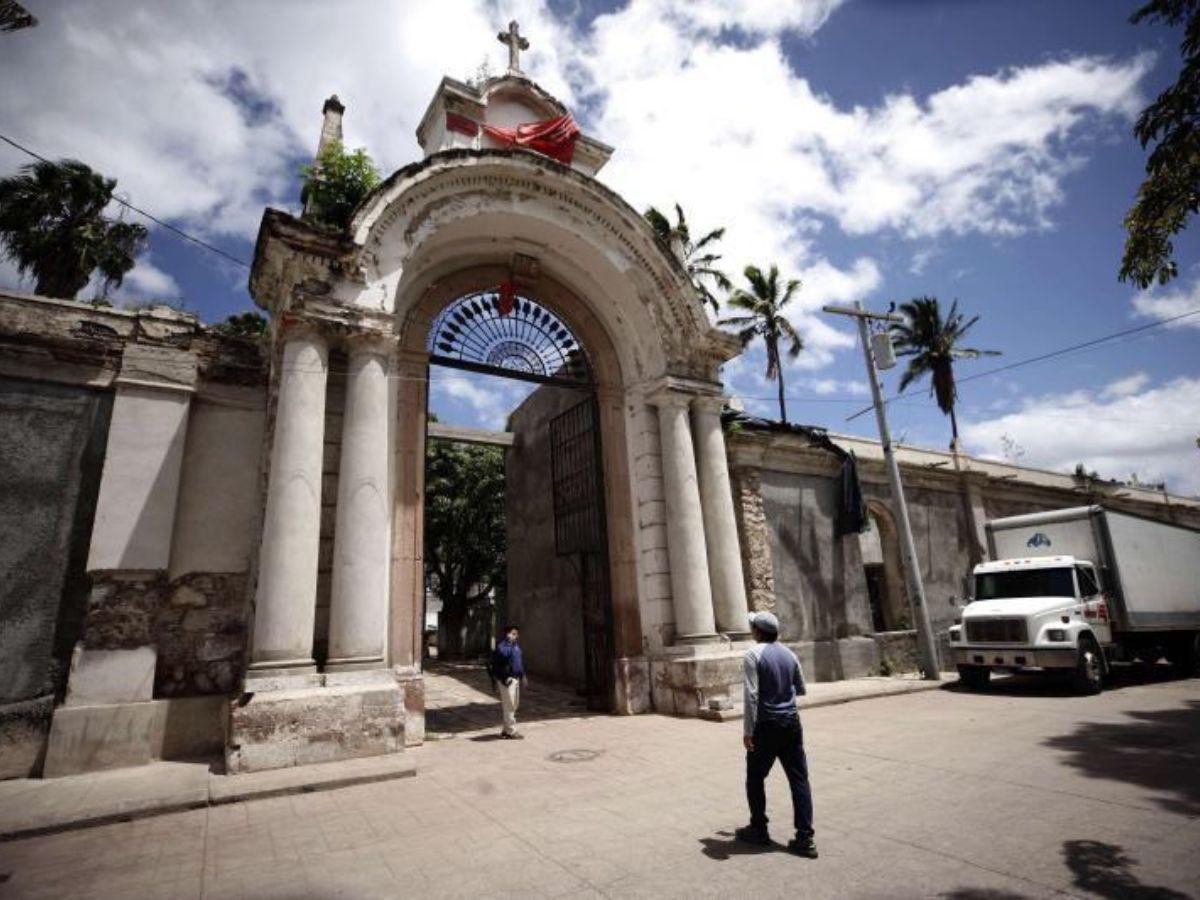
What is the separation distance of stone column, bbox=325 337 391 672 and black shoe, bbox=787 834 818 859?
519cm

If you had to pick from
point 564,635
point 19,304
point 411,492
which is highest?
point 19,304

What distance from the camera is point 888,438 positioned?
14.0 meters

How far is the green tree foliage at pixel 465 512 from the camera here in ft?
79.7

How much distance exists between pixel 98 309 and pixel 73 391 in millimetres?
1086

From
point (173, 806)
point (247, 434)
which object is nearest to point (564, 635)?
point (247, 434)

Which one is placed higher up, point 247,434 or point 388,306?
point 388,306

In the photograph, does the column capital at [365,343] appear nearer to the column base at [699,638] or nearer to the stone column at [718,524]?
the stone column at [718,524]

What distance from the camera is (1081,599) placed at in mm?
11484

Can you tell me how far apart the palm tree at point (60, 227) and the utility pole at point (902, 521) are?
18733 mm

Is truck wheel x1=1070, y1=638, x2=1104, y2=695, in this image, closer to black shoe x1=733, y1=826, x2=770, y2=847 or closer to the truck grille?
the truck grille

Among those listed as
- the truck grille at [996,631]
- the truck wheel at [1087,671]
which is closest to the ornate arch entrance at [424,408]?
the truck grille at [996,631]

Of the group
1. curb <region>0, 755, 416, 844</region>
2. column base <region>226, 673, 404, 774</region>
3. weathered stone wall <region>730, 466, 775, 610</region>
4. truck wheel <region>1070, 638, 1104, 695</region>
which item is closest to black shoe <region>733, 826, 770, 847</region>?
curb <region>0, 755, 416, 844</region>

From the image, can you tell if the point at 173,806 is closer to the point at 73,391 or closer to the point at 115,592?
the point at 115,592

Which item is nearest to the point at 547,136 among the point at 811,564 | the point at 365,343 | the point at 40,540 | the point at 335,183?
the point at 335,183
